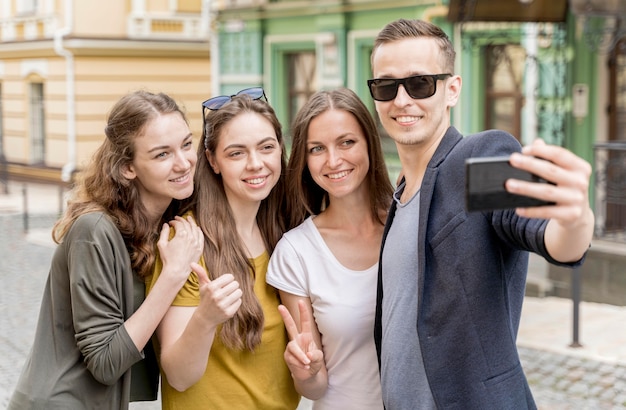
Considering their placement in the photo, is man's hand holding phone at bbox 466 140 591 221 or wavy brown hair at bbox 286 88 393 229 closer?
man's hand holding phone at bbox 466 140 591 221

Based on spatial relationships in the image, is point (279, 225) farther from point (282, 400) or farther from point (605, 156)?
point (605, 156)

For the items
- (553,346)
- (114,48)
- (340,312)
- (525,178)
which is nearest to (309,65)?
(114,48)

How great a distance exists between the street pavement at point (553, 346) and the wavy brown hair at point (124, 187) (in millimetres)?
3505

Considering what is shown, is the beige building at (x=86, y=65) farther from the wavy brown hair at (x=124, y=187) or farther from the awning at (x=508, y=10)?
the wavy brown hair at (x=124, y=187)

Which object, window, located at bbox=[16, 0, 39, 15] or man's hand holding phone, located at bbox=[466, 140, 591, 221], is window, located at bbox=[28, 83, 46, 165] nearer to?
window, located at bbox=[16, 0, 39, 15]

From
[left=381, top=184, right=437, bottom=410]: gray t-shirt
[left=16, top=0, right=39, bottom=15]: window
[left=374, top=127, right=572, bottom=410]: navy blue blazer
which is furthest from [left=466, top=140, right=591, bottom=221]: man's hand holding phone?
[left=16, top=0, right=39, bottom=15]: window

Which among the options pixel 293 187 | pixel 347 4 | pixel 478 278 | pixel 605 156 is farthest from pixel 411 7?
pixel 478 278

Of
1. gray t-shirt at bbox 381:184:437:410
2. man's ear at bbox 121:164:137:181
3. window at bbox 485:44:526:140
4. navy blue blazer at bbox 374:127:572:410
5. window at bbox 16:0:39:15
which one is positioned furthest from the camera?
window at bbox 16:0:39:15

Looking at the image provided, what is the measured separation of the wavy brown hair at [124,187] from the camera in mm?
2771

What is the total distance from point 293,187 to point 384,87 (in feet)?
2.37

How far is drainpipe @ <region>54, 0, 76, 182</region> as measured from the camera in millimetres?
20781

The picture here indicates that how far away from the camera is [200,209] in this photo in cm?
297

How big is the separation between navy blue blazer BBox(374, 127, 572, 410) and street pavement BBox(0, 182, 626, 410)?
12.4 feet

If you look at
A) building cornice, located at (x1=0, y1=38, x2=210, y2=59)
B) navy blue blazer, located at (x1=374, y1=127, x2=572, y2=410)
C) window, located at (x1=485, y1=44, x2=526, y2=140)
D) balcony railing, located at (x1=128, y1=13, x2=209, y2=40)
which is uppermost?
balcony railing, located at (x1=128, y1=13, x2=209, y2=40)
